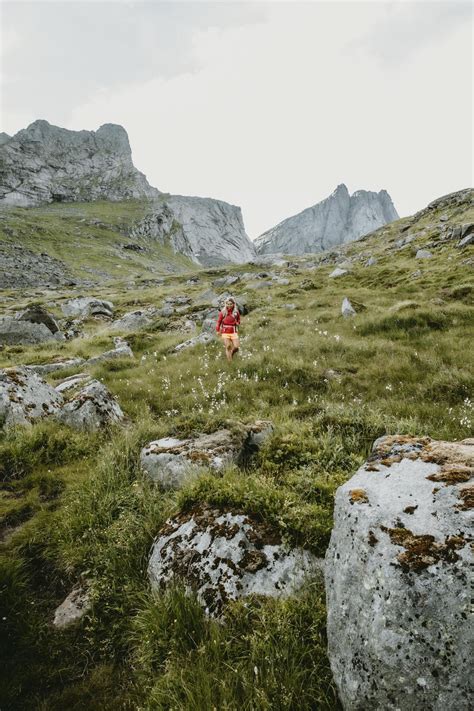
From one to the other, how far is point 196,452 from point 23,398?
5011mm

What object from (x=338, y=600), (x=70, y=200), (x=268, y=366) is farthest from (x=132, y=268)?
(x=338, y=600)

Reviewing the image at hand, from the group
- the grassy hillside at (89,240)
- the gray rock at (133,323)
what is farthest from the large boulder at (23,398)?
the grassy hillside at (89,240)

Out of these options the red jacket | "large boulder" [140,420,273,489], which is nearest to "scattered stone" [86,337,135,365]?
the red jacket

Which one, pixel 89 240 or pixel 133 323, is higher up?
pixel 89 240

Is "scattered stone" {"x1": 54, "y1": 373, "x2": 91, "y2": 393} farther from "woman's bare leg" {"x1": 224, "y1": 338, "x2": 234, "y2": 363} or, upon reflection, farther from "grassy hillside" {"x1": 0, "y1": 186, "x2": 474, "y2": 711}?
"woman's bare leg" {"x1": 224, "y1": 338, "x2": 234, "y2": 363}

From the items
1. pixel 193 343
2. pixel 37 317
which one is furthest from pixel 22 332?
pixel 193 343

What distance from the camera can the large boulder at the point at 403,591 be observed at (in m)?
2.17

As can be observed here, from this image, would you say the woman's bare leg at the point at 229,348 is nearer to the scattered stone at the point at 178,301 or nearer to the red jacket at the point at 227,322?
the red jacket at the point at 227,322

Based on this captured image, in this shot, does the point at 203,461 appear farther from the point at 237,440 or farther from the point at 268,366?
the point at 268,366

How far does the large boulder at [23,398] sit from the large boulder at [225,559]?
5187 mm

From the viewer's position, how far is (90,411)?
24.9 ft

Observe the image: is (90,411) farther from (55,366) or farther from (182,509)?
(55,366)

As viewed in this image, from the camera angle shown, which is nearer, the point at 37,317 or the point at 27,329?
the point at 27,329

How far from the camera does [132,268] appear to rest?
4513 inches
